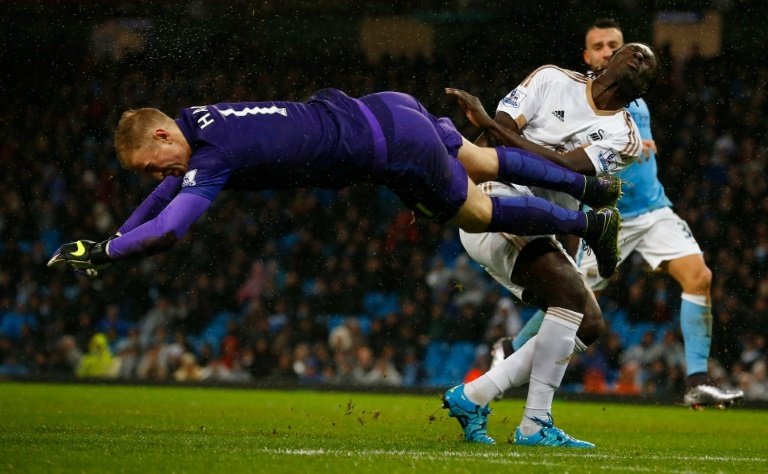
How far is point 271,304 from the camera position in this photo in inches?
709

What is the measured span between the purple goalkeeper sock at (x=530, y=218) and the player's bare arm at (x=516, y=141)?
40 centimetres

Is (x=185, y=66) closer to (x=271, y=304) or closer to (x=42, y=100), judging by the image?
(x=42, y=100)

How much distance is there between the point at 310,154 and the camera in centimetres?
600

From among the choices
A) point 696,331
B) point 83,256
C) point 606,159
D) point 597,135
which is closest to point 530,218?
point 606,159

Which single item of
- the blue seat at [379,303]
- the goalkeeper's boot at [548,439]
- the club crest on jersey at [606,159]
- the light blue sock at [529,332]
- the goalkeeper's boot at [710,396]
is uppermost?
the club crest on jersey at [606,159]

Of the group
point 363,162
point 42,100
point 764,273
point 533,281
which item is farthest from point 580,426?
point 42,100

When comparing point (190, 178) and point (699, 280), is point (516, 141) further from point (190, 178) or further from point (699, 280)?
point (699, 280)

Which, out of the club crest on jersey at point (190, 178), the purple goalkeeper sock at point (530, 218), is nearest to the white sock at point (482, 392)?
the purple goalkeeper sock at point (530, 218)

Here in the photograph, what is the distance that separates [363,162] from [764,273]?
11.0m

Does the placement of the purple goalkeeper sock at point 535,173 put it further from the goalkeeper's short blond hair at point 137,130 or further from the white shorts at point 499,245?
the goalkeeper's short blond hair at point 137,130

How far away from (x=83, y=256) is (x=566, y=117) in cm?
337

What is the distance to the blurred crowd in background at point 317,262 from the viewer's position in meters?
15.9

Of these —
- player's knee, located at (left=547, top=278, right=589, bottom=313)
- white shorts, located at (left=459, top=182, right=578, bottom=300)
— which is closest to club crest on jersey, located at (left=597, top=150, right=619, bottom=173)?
white shorts, located at (left=459, top=182, right=578, bottom=300)

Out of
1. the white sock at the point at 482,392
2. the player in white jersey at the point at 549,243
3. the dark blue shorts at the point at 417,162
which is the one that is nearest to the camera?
the dark blue shorts at the point at 417,162
